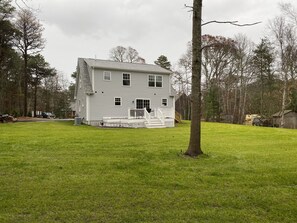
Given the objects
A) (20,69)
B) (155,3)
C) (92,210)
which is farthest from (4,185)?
(20,69)

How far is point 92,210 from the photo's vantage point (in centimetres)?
331

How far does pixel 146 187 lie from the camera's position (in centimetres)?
429

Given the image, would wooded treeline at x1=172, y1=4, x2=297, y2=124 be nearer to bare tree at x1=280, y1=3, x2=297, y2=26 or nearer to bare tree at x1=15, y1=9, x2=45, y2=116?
bare tree at x1=280, y1=3, x2=297, y2=26

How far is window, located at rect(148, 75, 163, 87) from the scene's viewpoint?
23578 mm

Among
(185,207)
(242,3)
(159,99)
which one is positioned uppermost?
(242,3)

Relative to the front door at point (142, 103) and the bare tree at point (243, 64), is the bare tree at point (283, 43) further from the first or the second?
the front door at point (142, 103)

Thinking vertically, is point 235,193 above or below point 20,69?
below

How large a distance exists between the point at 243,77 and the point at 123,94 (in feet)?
63.8

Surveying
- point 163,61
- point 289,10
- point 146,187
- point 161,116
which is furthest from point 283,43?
point 146,187

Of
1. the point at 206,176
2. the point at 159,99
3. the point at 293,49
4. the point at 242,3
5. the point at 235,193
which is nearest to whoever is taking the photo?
the point at 235,193

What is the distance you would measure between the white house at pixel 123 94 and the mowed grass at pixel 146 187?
42.9 ft

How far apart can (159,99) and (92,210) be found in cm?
2077

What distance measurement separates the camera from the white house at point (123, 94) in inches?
815

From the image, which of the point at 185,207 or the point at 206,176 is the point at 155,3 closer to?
the point at 206,176
